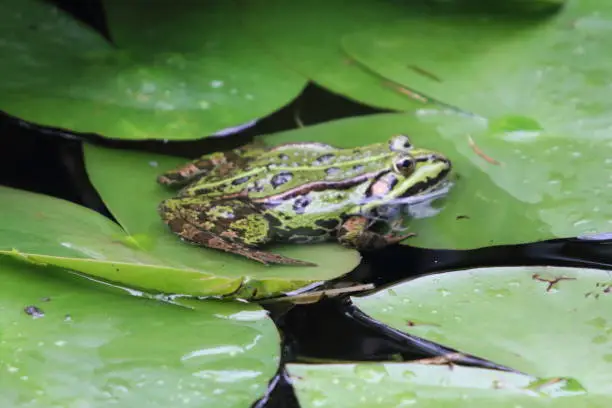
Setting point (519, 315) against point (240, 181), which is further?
point (240, 181)

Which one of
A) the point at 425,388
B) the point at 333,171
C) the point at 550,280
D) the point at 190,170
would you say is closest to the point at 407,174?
the point at 333,171

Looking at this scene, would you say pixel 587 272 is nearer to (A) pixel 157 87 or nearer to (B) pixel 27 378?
(B) pixel 27 378

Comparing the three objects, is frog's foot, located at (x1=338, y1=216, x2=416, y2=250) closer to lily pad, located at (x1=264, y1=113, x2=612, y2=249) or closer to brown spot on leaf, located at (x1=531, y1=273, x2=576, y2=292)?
lily pad, located at (x1=264, y1=113, x2=612, y2=249)

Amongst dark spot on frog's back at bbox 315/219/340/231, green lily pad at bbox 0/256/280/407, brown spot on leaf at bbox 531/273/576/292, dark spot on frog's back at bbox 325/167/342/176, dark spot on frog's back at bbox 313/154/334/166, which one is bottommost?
green lily pad at bbox 0/256/280/407

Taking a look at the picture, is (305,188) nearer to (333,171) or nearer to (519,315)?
(333,171)

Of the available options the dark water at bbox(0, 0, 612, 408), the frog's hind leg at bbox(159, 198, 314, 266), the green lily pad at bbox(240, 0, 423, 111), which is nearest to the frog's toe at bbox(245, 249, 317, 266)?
the frog's hind leg at bbox(159, 198, 314, 266)

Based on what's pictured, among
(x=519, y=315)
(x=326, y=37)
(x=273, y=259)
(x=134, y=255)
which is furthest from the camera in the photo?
(x=326, y=37)
